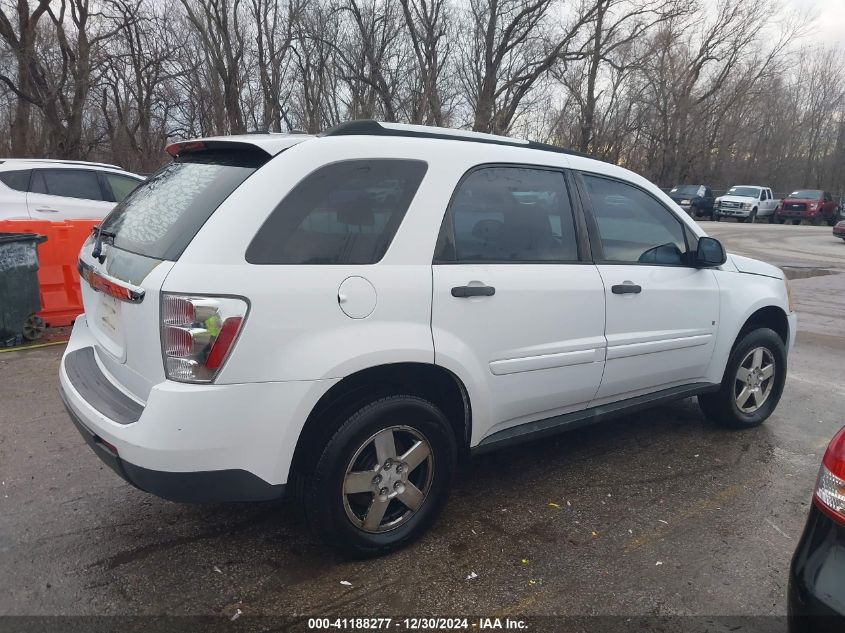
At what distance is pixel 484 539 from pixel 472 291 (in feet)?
3.96

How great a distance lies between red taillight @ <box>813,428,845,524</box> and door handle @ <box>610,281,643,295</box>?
5.06 feet

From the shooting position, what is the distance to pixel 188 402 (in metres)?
2.23

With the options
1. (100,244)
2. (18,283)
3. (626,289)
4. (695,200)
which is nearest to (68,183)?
(18,283)

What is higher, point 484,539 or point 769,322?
point 769,322

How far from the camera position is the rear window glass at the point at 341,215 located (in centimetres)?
243

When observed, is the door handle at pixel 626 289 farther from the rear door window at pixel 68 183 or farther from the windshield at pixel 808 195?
the windshield at pixel 808 195

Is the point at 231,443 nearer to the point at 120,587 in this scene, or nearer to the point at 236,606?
the point at 236,606

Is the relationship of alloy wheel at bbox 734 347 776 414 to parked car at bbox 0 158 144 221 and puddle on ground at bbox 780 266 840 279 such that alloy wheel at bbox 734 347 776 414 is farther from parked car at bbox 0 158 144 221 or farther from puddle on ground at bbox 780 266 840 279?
puddle on ground at bbox 780 266 840 279

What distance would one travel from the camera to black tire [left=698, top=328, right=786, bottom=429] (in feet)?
14.0

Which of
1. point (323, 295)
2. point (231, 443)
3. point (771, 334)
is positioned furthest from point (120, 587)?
point (771, 334)

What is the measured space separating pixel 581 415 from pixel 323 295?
5.77ft

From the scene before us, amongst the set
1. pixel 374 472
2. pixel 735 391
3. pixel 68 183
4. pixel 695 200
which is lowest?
pixel 735 391

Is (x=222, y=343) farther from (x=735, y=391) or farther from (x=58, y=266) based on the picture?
(x=58, y=266)

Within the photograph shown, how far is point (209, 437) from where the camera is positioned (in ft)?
7.43
